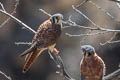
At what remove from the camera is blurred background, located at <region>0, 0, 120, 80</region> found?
1041 cm

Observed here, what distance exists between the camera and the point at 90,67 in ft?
14.1

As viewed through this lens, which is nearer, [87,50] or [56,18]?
[87,50]

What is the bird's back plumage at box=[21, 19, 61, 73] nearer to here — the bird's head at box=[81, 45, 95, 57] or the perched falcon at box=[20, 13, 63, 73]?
the perched falcon at box=[20, 13, 63, 73]

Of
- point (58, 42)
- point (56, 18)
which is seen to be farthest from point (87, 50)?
point (58, 42)

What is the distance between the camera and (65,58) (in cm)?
1059

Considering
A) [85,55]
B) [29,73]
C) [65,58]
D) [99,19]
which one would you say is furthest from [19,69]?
[85,55]

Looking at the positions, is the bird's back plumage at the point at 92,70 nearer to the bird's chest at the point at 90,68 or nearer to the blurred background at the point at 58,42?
the bird's chest at the point at 90,68

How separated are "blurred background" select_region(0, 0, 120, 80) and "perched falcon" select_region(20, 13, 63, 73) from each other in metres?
5.65

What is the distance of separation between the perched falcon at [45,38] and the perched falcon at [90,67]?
29 cm

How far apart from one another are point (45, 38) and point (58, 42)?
20.6 feet

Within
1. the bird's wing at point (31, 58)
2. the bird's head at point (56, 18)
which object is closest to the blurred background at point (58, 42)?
the bird's head at point (56, 18)

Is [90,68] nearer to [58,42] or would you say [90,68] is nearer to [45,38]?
[45,38]

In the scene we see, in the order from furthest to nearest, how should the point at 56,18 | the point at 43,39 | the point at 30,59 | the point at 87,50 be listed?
the point at 56,18
the point at 43,39
the point at 87,50
the point at 30,59

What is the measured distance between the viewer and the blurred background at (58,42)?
1041cm
